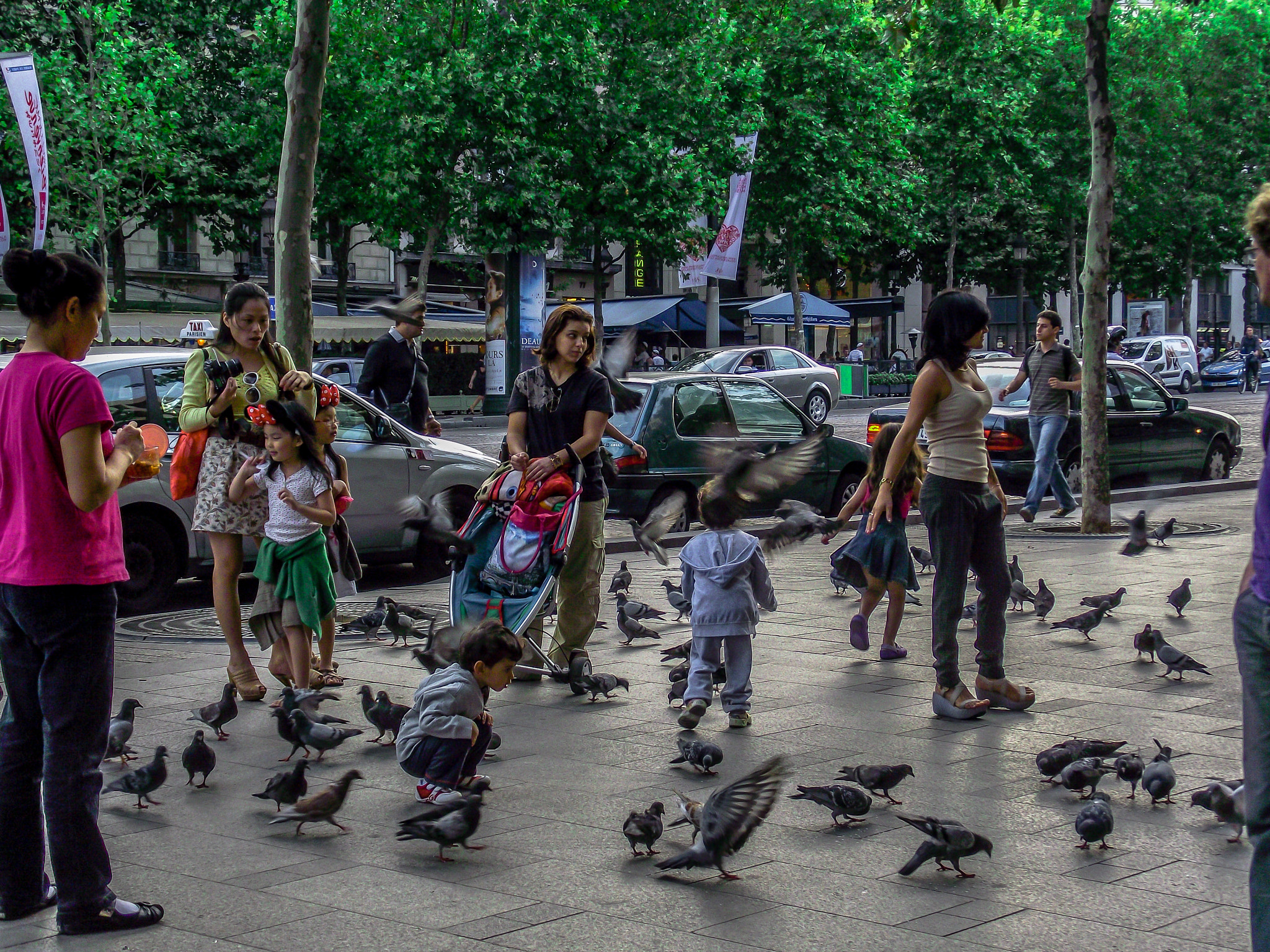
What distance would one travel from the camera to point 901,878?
14.3 ft

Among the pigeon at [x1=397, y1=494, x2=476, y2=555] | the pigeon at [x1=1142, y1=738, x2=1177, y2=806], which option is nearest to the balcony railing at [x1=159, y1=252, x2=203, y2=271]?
the pigeon at [x1=397, y1=494, x2=476, y2=555]

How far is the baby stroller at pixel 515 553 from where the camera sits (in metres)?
6.91

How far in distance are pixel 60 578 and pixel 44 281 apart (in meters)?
0.79

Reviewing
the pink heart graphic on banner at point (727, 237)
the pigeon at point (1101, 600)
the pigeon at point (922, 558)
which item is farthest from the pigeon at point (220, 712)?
the pink heart graphic on banner at point (727, 237)

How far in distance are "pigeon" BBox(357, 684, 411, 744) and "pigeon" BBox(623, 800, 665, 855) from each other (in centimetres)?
154

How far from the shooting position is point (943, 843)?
4270 millimetres

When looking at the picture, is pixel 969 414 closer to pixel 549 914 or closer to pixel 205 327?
pixel 549 914

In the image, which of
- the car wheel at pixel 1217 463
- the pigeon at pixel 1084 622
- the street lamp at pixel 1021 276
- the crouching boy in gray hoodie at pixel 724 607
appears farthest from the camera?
the street lamp at pixel 1021 276

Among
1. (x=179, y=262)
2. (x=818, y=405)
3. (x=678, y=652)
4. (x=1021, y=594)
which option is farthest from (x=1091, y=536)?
(x=179, y=262)

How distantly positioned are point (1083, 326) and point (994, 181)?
34897 millimetres

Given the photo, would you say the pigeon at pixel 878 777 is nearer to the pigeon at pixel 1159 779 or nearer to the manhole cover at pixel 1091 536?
the pigeon at pixel 1159 779

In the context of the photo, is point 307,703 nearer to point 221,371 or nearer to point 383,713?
point 383,713

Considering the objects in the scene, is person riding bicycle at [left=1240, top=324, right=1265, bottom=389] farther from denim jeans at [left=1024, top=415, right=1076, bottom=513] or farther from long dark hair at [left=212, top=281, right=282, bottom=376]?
long dark hair at [left=212, top=281, right=282, bottom=376]

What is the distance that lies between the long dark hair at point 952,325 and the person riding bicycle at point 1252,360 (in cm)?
4478
